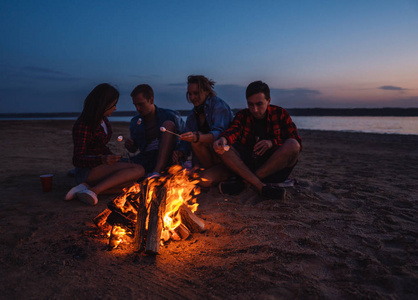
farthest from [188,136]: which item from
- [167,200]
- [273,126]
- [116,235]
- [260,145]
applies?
[116,235]

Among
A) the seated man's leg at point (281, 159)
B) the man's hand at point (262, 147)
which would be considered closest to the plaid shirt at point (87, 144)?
the man's hand at point (262, 147)

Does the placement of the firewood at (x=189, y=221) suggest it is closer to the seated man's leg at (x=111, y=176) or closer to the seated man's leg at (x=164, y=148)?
the seated man's leg at (x=111, y=176)

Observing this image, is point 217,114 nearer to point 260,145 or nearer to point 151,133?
point 260,145

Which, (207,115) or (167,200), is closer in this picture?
(167,200)

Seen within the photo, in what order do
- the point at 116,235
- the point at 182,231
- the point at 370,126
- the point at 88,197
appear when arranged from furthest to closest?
the point at 370,126 → the point at 88,197 → the point at 182,231 → the point at 116,235

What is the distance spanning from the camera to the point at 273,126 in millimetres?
3928

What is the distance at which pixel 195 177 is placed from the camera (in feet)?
13.1

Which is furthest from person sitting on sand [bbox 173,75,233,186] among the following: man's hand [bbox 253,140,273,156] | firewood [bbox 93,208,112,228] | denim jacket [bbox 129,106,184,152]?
firewood [bbox 93,208,112,228]

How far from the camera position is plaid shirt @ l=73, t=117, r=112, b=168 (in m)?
3.41

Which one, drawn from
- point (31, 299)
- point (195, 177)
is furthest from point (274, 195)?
point (31, 299)

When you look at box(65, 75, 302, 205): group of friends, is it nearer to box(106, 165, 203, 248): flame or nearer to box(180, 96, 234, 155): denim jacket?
box(180, 96, 234, 155): denim jacket

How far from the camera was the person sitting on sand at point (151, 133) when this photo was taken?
413 cm

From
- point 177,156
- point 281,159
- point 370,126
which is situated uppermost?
point 370,126

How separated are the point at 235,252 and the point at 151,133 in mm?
2804
